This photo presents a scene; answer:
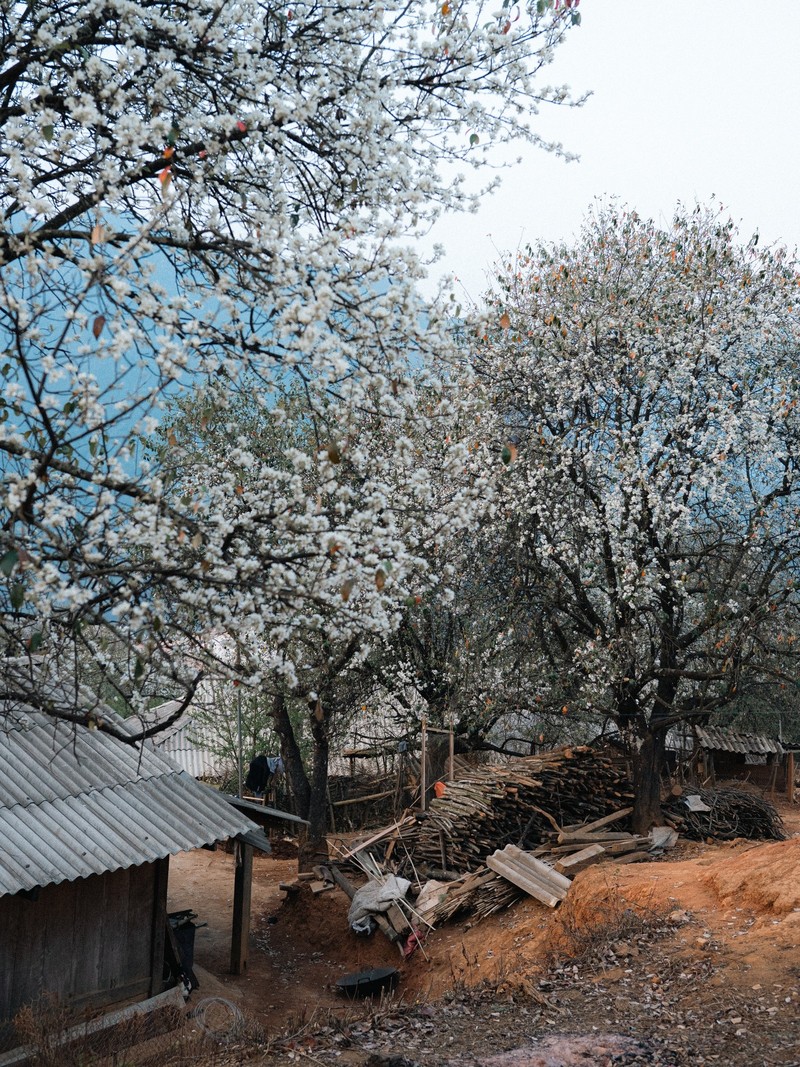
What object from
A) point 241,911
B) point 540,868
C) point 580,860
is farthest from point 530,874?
point 241,911

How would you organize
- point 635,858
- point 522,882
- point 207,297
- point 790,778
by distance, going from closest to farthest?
point 207,297 < point 522,882 < point 635,858 < point 790,778

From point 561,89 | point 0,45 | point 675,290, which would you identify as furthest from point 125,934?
point 675,290

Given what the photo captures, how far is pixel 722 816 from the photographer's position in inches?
677

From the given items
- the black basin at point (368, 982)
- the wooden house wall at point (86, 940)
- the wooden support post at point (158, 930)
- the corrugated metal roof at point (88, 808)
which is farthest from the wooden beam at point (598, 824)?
the wooden house wall at point (86, 940)

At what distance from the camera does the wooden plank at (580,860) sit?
14047 millimetres

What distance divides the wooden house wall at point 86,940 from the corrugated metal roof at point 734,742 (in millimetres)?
18968

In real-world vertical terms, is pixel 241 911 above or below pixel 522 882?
below

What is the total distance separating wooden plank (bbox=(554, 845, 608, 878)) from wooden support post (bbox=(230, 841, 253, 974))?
485 cm

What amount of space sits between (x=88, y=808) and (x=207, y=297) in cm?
730

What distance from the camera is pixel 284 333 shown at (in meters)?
5.43

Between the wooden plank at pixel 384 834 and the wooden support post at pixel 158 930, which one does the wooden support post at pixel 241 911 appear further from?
the wooden plank at pixel 384 834

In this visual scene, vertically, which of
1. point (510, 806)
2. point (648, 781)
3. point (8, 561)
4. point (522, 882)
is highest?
point (8, 561)

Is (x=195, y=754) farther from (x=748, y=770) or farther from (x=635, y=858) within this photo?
(x=635, y=858)

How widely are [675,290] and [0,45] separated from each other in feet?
39.3
